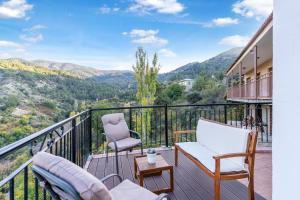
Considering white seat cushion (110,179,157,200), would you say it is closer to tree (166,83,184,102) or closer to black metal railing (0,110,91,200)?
black metal railing (0,110,91,200)

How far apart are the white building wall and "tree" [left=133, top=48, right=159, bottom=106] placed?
794cm

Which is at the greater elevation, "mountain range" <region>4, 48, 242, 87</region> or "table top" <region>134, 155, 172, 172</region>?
"mountain range" <region>4, 48, 242, 87</region>

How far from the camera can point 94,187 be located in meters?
1.12

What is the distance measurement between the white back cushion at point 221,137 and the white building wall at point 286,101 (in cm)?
144

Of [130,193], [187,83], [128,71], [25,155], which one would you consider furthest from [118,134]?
[187,83]

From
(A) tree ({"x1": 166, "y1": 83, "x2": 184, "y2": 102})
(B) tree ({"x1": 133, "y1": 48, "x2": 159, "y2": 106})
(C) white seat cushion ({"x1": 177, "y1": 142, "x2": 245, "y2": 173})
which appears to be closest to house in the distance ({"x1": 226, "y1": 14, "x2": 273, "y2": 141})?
(C) white seat cushion ({"x1": 177, "y1": 142, "x2": 245, "y2": 173})

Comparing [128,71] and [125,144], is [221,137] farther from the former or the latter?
[128,71]

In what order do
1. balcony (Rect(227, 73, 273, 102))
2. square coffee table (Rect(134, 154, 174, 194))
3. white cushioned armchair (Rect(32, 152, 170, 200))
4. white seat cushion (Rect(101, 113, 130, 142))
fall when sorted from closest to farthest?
white cushioned armchair (Rect(32, 152, 170, 200))
square coffee table (Rect(134, 154, 174, 194))
white seat cushion (Rect(101, 113, 130, 142))
balcony (Rect(227, 73, 273, 102))

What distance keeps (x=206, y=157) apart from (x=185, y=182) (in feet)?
1.83

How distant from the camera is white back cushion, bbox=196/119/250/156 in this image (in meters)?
2.51

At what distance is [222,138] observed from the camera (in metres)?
2.92

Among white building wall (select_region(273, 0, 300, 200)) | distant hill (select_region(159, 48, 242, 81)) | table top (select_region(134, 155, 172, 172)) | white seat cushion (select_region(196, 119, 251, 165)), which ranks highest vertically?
distant hill (select_region(159, 48, 242, 81))

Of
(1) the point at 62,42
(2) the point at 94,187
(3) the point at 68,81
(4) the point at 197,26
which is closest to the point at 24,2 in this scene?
(1) the point at 62,42

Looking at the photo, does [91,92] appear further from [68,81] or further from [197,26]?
[197,26]
